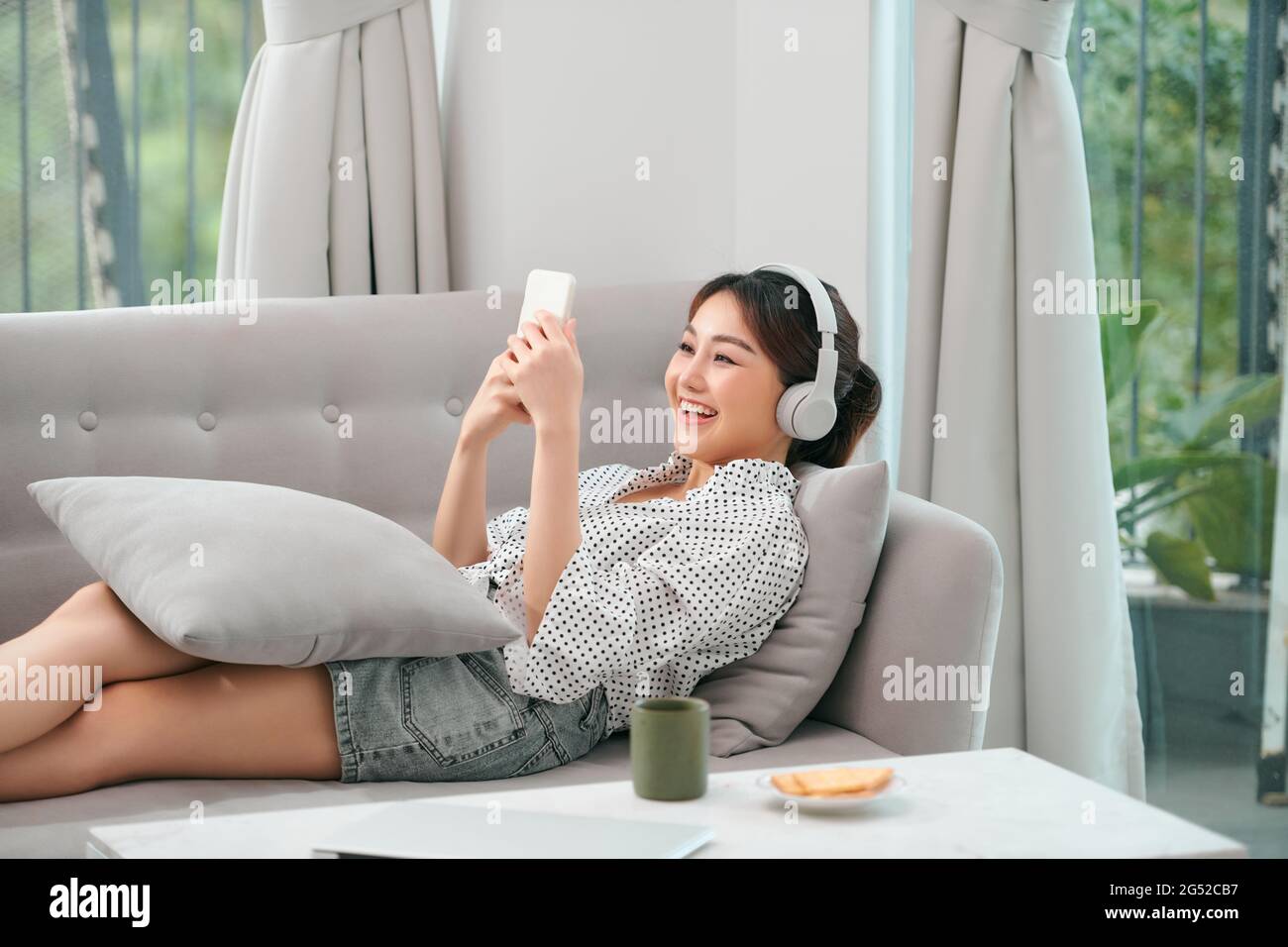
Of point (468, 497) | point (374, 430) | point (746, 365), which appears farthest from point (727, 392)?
point (374, 430)

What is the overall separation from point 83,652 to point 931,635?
2.99 feet

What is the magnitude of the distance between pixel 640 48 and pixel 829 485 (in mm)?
1092

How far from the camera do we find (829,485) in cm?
154

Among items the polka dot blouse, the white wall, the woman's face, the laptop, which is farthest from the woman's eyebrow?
the laptop

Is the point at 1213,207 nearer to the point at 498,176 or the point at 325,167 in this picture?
the point at 498,176

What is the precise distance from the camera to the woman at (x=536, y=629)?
4.16 ft

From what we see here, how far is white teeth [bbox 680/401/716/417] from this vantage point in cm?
167

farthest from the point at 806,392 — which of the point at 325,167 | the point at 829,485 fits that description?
the point at 325,167

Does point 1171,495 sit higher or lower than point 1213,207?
lower

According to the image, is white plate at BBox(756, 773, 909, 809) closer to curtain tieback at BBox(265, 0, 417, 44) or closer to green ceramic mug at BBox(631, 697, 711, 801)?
green ceramic mug at BBox(631, 697, 711, 801)

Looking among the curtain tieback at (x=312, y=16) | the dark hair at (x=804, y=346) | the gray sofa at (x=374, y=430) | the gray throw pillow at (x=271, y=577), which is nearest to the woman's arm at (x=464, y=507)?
the gray sofa at (x=374, y=430)

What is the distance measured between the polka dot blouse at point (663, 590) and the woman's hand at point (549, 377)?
163 mm
